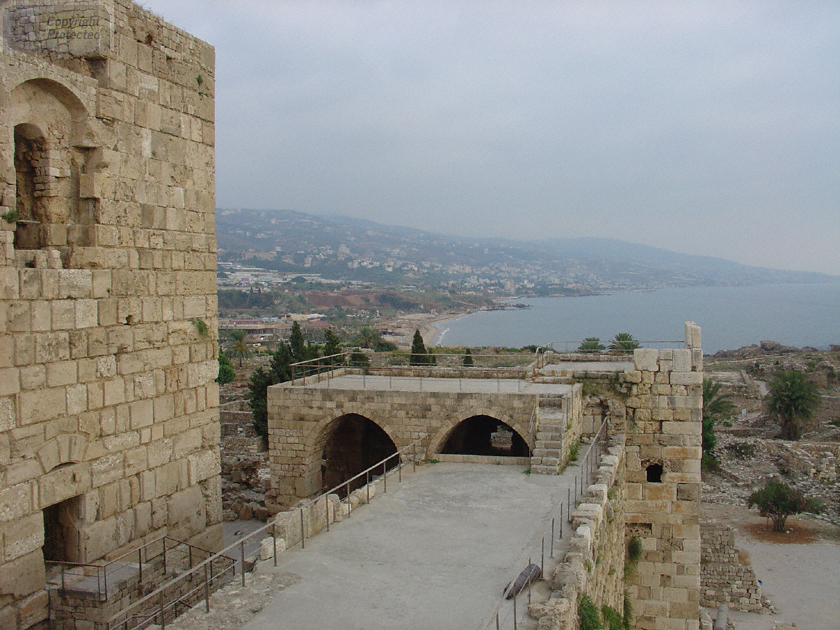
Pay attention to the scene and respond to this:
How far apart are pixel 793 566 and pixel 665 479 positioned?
10809mm

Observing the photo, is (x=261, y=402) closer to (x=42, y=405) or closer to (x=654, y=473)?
(x=654, y=473)

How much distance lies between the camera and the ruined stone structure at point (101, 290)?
6.78 meters

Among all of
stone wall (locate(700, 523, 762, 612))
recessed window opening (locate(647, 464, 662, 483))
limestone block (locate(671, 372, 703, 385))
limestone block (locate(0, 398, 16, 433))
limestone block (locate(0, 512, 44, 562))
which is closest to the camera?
limestone block (locate(0, 398, 16, 433))

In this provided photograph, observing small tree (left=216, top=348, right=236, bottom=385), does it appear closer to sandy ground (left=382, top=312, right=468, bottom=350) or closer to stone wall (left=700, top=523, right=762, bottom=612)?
stone wall (left=700, top=523, right=762, bottom=612)

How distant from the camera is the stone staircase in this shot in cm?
1263

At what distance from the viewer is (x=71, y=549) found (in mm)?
7520

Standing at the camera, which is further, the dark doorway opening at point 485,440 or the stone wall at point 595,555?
the dark doorway opening at point 485,440

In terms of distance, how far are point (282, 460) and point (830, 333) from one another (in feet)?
491

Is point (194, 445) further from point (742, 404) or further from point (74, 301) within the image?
point (742, 404)

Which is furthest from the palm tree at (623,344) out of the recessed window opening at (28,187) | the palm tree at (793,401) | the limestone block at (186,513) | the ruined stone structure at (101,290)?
the recessed window opening at (28,187)

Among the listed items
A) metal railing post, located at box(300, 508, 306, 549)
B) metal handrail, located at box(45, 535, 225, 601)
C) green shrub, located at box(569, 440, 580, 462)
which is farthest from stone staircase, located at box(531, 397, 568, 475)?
metal handrail, located at box(45, 535, 225, 601)

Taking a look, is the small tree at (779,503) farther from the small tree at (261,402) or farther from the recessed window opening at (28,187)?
the recessed window opening at (28,187)

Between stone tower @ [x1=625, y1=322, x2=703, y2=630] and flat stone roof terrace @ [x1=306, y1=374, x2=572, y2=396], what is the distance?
1.81 m

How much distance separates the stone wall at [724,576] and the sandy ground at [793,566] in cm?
42
